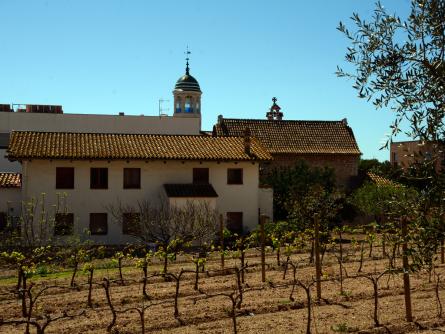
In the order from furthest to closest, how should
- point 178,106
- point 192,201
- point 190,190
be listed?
point 178,106, point 190,190, point 192,201

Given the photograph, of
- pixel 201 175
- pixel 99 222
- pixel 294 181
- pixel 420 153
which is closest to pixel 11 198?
pixel 99 222

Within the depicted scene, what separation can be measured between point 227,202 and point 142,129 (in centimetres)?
1541

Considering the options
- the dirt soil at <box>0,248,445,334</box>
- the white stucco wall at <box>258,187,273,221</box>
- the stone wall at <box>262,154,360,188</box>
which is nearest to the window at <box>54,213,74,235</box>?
the dirt soil at <box>0,248,445,334</box>

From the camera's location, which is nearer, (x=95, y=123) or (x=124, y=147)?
(x=124, y=147)

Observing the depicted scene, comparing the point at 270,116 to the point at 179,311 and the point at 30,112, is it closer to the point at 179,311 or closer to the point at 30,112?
the point at 30,112

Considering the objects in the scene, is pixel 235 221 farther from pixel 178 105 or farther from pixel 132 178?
pixel 178 105

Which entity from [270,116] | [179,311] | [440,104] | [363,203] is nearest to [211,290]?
[179,311]

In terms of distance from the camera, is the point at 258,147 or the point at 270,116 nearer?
the point at 258,147

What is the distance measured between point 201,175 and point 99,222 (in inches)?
232

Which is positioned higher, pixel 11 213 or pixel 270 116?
pixel 270 116

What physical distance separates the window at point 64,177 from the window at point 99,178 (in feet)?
3.23

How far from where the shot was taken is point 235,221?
106ft

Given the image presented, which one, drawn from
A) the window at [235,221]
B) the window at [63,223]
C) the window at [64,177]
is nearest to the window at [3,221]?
the window at [63,223]

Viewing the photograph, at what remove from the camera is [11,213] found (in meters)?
29.7
